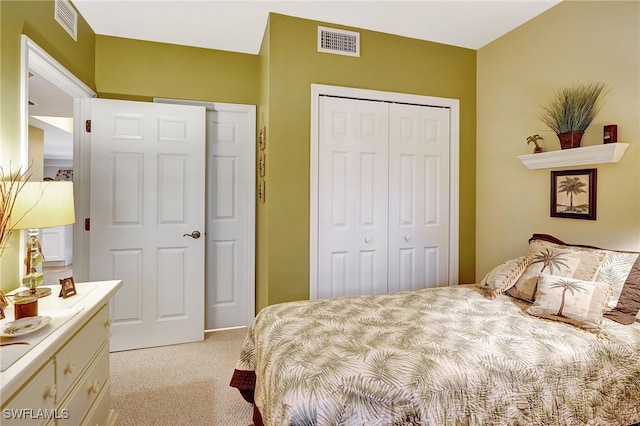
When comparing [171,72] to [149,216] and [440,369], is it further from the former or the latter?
[440,369]

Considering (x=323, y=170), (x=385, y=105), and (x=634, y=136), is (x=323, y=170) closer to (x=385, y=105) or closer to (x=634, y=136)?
(x=385, y=105)

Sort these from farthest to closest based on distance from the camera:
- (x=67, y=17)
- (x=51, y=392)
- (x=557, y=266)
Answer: (x=67, y=17) < (x=557, y=266) < (x=51, y=392)

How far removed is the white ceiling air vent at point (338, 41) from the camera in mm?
2695

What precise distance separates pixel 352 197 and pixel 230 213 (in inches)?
48.1

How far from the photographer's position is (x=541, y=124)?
2543 mm

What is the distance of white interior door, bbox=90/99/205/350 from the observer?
2.73 meters

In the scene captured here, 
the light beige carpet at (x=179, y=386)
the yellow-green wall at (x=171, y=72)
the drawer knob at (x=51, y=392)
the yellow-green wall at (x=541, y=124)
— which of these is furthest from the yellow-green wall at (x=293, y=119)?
the drawer knob at (x=51, y=392)

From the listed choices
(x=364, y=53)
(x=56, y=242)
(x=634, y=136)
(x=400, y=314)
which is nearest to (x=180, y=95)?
(x=364, y=53)

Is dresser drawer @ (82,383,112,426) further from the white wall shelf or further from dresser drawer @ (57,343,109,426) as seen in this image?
the white wall shelf

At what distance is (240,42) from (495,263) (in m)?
3.02

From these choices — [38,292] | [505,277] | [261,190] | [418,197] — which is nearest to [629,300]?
[505,277]

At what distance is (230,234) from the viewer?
3.21 m

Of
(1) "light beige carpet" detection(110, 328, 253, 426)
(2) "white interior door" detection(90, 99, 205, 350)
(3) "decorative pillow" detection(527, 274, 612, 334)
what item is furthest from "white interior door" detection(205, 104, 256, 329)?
(3) "decorative pillow" detection(527, 274, 612, 334)

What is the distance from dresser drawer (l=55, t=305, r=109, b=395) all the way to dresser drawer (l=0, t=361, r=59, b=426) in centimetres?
6
